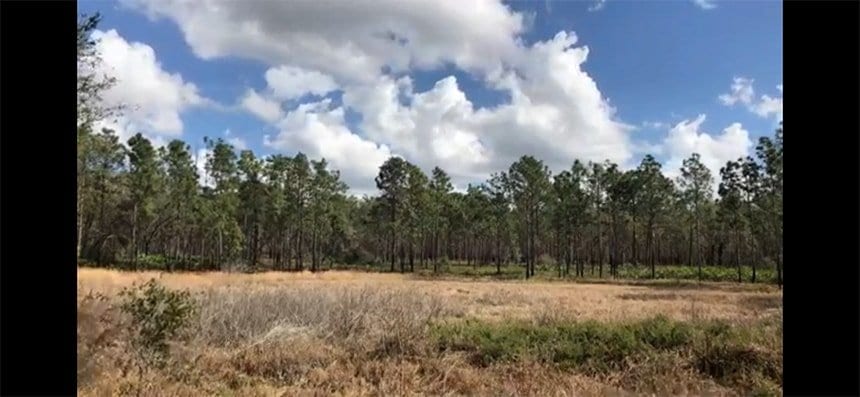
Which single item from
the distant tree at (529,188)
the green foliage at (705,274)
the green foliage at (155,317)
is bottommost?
the green foliage at (705,274)

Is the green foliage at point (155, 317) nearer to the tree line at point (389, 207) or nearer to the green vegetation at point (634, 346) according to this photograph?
the green vegetation at point (634, 346)

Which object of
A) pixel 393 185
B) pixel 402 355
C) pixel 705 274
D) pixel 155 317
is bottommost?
pixel 705 274

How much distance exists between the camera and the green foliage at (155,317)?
285 inches

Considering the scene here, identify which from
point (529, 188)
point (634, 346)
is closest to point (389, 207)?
point (529, 188)

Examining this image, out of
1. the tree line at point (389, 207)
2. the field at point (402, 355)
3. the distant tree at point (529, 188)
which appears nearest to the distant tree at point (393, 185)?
the tree line at point (389, 207)

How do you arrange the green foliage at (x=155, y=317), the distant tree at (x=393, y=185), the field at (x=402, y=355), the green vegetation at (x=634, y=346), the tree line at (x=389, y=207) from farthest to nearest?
the distant tree at (x=393, y=185) → the tree line at (x=389, y=207) → the green vegetation at (x=634, y=346) → the green foliage at (x=155, y=317) → the field at (x=402, y=355)

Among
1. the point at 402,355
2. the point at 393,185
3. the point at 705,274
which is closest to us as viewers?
the point at 402,355

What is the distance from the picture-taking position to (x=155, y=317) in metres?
7.50

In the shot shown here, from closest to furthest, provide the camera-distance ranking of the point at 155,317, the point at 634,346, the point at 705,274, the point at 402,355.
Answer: the point at 155,317
the point at 402,355
the point at 634,346
the point at 705,274

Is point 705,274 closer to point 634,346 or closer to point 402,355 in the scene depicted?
point 634,346

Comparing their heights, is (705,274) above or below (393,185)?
below

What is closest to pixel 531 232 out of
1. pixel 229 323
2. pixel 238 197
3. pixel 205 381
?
pixel 238 197

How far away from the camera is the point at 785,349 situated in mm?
2143

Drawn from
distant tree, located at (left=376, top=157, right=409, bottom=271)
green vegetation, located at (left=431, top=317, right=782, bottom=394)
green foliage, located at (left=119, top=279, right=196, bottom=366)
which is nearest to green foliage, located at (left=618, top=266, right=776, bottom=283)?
distant tree, located at (left=376, top=157, right=409, bottom=271)
